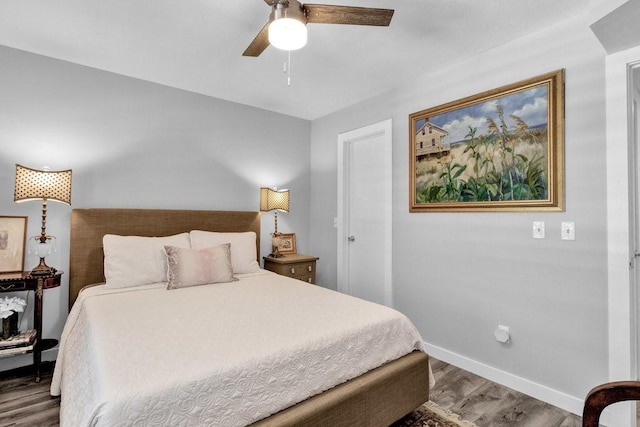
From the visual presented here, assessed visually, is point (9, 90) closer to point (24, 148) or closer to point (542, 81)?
point (24, 148)

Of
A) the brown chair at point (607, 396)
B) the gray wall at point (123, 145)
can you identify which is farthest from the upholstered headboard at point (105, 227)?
the brown chair at point (607, 396)

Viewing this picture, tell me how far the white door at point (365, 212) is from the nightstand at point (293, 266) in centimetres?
37

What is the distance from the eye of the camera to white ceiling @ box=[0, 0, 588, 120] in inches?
78.4

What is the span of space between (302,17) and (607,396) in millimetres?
1971

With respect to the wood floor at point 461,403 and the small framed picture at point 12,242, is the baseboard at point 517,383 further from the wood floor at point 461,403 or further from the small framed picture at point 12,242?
the small framed picture at point 12,242

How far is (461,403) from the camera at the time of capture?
2.12 meters

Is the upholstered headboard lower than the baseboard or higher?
higher

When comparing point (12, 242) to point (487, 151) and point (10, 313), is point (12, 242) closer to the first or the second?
point (10, 313)

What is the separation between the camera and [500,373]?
7.79 feet

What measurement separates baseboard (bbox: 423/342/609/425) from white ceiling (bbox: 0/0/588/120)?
2411 millimetres

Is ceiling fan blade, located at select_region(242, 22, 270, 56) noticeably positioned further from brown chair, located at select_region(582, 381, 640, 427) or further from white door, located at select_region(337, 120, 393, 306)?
brown chair, located at select_region(582, 381, 640, 427)

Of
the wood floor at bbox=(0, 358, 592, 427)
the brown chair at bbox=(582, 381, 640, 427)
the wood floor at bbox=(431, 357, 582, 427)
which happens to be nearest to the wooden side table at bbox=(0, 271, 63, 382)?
the wood floor at bbox=(0, 358, 592, 427)

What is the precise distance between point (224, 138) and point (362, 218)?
176 centimetres

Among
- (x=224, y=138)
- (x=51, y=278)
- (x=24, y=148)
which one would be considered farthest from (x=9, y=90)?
(x=224, y=138)
